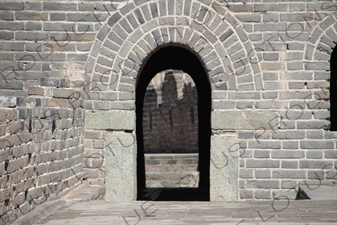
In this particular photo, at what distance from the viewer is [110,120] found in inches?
340

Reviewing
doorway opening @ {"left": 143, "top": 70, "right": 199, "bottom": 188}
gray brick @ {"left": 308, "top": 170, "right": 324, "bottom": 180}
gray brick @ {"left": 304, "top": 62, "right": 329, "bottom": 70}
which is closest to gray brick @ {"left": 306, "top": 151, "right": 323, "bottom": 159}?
gray brick @ {"left": 308, "top": 170, "right": 324, "bottom": 180}

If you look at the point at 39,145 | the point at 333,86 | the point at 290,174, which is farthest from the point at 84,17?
the point at 333,86

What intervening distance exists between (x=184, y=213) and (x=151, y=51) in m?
3.22

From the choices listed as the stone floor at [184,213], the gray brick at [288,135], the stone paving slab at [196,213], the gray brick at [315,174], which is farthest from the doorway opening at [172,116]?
the stone paving slab at [196,213]

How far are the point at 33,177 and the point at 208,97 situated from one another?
6.97 meters

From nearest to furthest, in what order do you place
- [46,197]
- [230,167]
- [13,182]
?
[13,182] < [46,197] < [230,167]

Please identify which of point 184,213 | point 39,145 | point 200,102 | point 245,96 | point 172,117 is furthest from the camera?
point 172,117

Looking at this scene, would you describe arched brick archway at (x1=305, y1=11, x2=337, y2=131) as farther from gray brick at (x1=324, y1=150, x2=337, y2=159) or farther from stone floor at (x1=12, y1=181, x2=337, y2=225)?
stone floor at (x1=12, y1=181, x2=337, y2=225)

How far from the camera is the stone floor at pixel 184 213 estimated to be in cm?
561

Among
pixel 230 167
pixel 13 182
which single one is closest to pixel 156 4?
pixel 230 167

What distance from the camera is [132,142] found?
8609 mm

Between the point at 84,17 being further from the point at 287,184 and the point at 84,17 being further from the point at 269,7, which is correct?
the point at 287,184

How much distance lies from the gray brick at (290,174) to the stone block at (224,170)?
1.68 feet

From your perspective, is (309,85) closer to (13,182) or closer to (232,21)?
(232,21)
